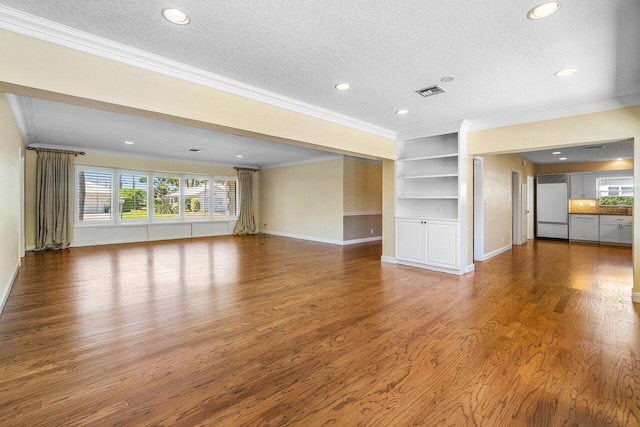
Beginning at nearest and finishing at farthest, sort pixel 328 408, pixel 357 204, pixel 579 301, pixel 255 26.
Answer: pixel 328 408 → pixel 255 26 → pixel 579 301 → pixel 357 204

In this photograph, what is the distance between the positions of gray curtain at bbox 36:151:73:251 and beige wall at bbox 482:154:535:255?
996cm

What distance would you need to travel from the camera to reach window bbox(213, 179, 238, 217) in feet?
34.8

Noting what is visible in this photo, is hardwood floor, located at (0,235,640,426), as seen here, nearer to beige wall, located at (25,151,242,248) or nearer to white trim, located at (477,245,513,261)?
white trim, located at (477,245,513,261)

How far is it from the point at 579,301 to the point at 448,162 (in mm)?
2842

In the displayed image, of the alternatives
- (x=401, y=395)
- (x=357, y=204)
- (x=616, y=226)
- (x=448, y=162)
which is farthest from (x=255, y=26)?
(x=616, y=226)

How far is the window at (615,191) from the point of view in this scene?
27.4ft

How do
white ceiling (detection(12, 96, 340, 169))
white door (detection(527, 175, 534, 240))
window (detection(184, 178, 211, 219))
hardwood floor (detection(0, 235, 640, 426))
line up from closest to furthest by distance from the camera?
hardwood floor (detection(0, 235, 640, 426)), white ceiling (detection(12, 96, 340, 169)), white door (detection(527, 175, 534, 240)), window (detection(184, 178, 211, 219))

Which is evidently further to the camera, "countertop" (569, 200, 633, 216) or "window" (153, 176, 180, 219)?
"window" (153, 176, 180, 219)

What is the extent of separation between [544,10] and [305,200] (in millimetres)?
7960

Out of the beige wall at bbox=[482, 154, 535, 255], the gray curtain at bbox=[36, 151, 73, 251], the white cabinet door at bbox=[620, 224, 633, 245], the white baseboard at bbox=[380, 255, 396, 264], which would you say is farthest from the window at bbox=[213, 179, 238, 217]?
the white cabinet door at bbox=[620, 224, 633, 245]

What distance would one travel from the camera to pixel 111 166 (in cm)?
837

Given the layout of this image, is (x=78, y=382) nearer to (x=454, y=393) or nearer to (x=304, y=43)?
(x=454, y=393)

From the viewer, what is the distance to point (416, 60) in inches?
108

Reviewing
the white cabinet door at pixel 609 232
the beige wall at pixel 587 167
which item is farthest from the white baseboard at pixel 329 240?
the white cabinet door at pixel 609 232
